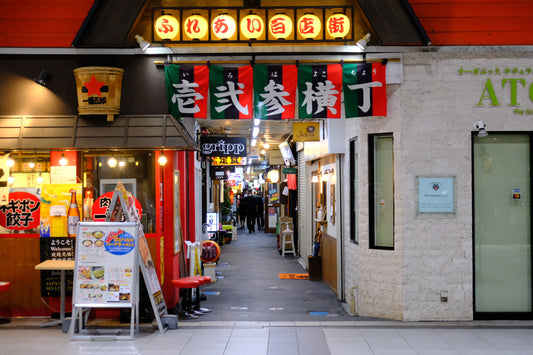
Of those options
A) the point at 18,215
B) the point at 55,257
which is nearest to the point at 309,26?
the point at 55,257

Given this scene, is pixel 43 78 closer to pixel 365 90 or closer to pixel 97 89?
pixel 97 89

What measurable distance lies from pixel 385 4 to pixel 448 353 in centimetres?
565

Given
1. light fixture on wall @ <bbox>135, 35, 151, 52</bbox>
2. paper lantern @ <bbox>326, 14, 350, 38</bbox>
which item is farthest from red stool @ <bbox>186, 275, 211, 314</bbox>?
paper lantern @ <bbox>326, 14, 350, 38</bbox>

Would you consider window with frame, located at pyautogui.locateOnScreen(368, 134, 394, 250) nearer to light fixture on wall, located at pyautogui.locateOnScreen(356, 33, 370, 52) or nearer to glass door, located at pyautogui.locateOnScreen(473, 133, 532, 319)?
glass door, located at pyautogui.locateOnScreen(473, 133, 532, 319)

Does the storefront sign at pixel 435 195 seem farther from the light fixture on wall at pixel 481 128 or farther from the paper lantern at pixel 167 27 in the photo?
the paper lantern at pixel 167 27

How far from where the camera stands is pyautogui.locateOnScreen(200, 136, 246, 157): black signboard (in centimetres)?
1459

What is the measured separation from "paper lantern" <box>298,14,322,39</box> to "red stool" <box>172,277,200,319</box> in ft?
15.3

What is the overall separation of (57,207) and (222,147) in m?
5.95

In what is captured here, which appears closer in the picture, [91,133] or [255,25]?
[255,25]

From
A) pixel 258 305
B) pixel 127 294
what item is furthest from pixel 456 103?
pixel 127 294

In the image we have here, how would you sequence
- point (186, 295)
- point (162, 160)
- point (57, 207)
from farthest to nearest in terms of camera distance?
point (186, 295) → point (57, 207) → point (162, 160)

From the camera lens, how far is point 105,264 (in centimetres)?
812

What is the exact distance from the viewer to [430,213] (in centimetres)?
903

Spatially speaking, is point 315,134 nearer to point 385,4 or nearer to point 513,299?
point 385,4
